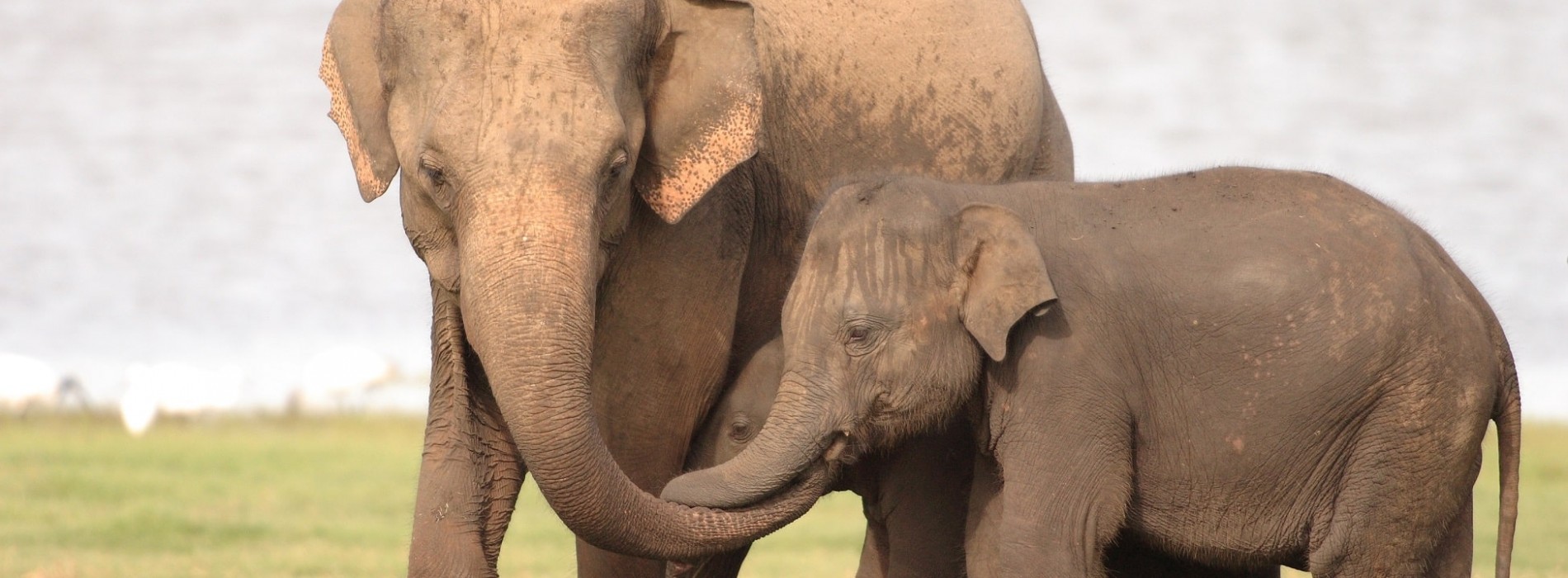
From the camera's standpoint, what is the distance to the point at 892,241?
6.13 metres

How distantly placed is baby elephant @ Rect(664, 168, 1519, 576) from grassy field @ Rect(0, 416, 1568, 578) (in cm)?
403

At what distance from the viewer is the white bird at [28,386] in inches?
766

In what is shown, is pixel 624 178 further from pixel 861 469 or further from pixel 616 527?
pixel 861 469

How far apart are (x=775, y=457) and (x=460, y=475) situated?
962 mm

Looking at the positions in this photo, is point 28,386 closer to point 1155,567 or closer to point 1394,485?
point 1155,567

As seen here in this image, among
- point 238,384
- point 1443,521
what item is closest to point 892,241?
point 1443,521

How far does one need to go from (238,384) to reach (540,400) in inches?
582

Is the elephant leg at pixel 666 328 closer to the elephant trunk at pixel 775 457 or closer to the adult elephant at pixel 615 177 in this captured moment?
the adult elephant at pixel 615 177

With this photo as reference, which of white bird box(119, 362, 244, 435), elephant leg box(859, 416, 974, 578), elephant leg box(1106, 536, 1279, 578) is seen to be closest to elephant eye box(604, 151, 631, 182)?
elephant leg box(859, 416, 974, 578)

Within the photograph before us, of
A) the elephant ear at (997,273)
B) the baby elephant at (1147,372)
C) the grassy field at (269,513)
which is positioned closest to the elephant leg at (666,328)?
the baby elephant at (1147,372)

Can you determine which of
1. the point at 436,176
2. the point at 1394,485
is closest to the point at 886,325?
the point at 436,176

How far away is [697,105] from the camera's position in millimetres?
6215

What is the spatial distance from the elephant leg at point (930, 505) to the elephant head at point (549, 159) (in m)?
0.77

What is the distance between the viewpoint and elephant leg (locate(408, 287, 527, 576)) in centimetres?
640
